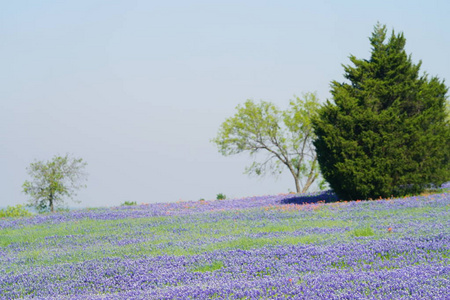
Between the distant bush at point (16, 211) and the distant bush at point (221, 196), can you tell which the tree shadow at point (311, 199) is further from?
the distant bush at point (16, 211)

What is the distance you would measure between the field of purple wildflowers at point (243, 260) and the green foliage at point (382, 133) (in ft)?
22.8

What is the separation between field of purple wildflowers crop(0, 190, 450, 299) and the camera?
25.7 ft

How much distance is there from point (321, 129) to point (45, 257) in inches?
695

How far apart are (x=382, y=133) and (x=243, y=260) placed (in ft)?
56.9

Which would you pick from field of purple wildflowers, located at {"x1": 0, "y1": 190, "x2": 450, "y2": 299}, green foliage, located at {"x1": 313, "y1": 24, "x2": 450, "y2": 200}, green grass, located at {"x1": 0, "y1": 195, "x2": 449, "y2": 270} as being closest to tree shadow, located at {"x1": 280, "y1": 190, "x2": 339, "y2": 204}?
green foliage, located at {"x1": 313, "y1": 24, "x2": 450, "y2": 200}

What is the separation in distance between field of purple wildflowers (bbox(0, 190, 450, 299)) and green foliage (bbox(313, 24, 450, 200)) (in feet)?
22.8

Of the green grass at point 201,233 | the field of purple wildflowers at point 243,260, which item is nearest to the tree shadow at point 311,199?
the green grass at point 201,233

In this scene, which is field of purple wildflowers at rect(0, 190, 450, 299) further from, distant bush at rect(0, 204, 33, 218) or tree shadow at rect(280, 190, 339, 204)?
distant bush at rect(0, 204, 33, 218)

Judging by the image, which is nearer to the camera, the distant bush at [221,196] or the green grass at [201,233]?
the green grass at [201,233]

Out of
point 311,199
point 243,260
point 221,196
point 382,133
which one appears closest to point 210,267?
point 243,260

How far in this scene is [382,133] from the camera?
2488 centimetres

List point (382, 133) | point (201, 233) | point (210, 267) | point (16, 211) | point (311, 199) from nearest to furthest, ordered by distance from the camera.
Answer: point (210, 267)
point (201, 233)
point (382, 133)
point (311, 199)
point (16, 211)

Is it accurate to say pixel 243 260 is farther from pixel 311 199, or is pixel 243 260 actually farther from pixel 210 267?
pixel 311 199

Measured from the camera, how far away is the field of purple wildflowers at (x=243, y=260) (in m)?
7.82
